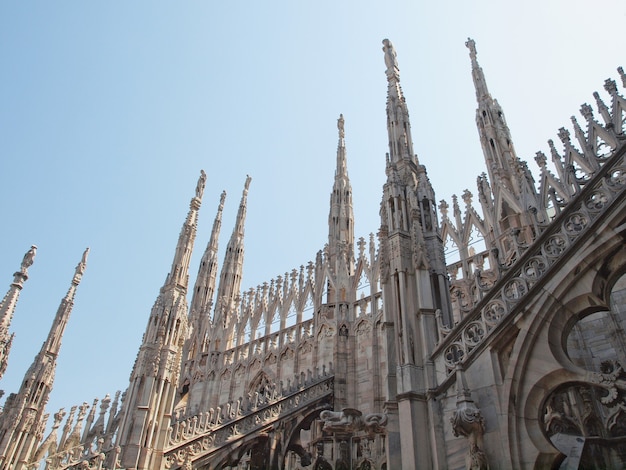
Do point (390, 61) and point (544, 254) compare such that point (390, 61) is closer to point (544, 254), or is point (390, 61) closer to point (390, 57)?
point (390, 57)

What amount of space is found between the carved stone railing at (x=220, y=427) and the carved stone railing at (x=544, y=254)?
696 cm

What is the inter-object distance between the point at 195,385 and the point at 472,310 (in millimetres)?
17629

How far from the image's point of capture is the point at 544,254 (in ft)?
24.6

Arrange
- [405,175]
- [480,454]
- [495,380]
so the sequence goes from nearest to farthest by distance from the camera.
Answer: [480,454] < [495,380] < [405,175]

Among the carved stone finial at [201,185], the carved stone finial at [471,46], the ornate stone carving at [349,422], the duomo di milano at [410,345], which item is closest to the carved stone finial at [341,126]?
the duomo di milano at [410,345]

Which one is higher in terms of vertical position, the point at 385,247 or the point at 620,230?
the point at 385,247

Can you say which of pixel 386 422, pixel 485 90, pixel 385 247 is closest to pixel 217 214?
pixel 485 90

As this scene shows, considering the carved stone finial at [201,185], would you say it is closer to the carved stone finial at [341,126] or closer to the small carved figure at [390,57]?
the small carved figure at [390,57]

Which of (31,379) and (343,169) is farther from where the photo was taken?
(343,169)

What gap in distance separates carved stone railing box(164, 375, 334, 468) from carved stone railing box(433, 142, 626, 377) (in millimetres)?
6965

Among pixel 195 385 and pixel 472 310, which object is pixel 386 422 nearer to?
pixel 472 310

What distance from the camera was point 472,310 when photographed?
785cm

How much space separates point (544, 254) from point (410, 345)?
2560 mm

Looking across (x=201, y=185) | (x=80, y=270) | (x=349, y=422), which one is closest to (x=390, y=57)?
(x=201, y=185)
